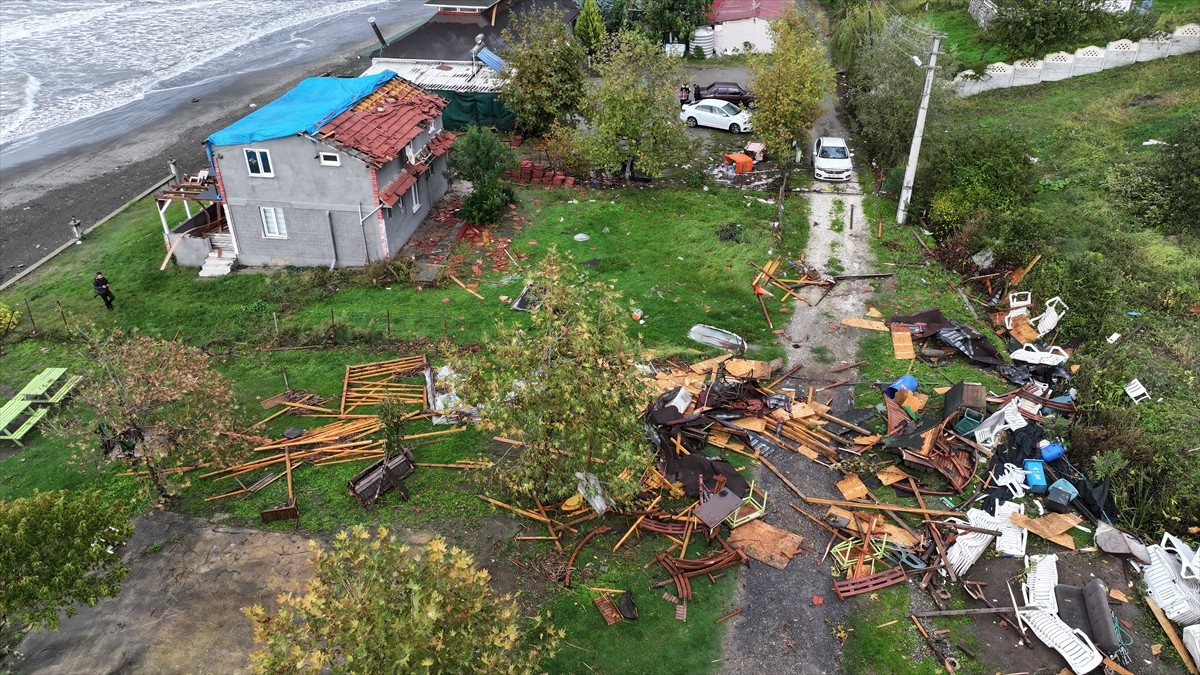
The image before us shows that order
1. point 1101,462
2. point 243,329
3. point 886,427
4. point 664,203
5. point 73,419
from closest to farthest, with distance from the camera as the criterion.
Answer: point 1101,462 → point 886,427 → point 73,419 → point 243,329 → point 664,203

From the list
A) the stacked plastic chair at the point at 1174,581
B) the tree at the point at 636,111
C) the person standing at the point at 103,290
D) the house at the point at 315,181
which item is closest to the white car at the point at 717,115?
the tree at the point at 636,111

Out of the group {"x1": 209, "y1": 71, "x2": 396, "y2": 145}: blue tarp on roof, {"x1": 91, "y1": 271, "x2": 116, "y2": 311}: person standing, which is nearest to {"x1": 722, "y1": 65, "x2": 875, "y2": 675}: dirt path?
{"x1": 209, "y1": 71, "x2": 396, "y2": 145}: blue tarp on roof

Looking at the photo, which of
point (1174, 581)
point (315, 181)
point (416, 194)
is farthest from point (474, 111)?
point (1174, 581)

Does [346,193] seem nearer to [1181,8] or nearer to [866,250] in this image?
[866,250]

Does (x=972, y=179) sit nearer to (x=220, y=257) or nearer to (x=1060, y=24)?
(x=1060, y=24)

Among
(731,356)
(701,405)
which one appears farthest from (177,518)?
(731,356)

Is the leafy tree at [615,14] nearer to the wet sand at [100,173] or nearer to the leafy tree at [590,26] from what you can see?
the leafy tree at [590,26]
